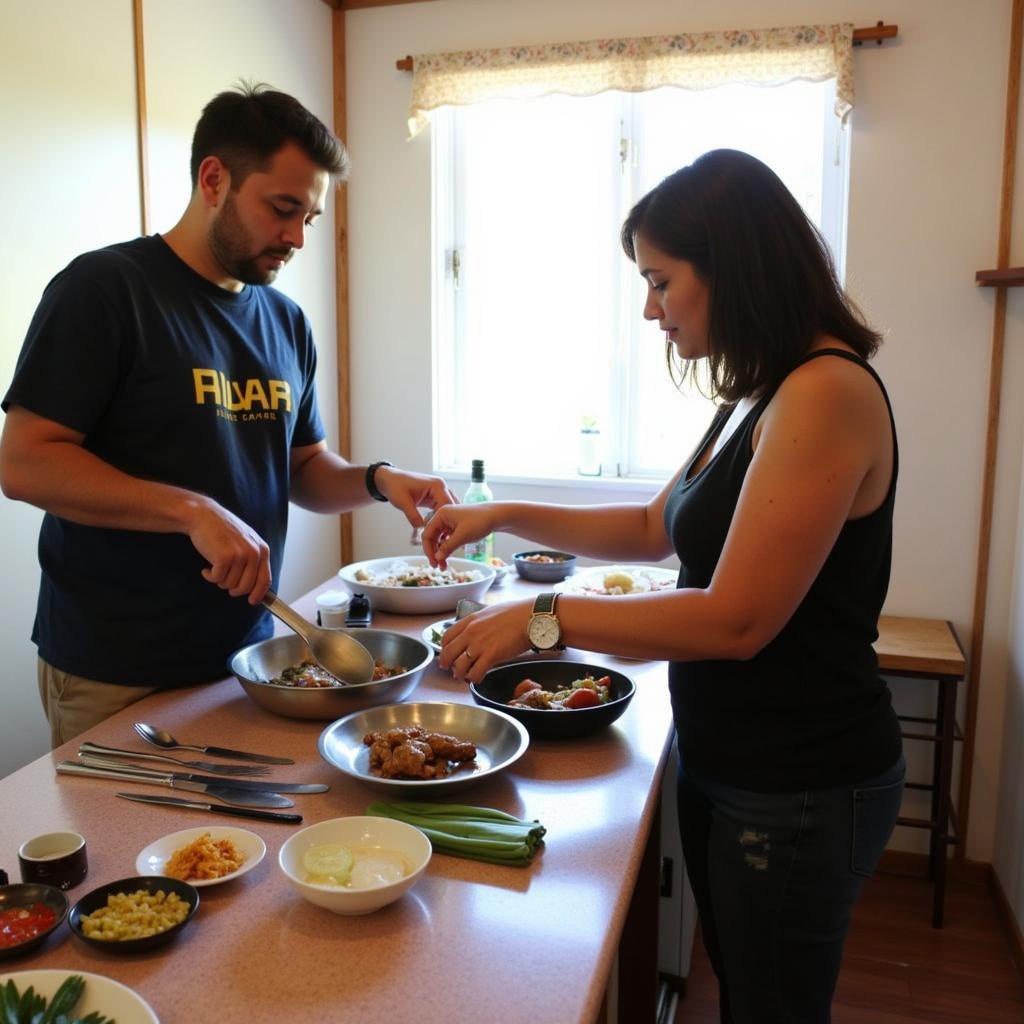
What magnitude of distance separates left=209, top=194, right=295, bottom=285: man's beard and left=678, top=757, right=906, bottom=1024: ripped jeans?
4.03ft


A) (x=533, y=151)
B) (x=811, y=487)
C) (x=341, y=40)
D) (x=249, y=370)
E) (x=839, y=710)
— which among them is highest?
(x=341, y=40)

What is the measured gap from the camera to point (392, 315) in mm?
3781

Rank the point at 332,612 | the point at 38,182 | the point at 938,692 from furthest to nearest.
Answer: the point at 938,692 → the point at 38,182 → the point at 332,612

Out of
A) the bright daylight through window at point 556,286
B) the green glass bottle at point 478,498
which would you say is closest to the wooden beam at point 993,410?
the bright daylight through window at point 556,286

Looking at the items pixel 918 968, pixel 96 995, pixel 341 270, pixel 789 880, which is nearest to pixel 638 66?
pixel 341 270

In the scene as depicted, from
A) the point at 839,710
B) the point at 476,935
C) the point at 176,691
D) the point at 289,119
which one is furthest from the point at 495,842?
the point at 289,119

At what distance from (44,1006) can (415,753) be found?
0.55 m

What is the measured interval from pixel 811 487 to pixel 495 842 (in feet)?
1.89

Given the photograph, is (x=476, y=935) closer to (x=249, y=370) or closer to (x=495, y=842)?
(x=495, y=842)

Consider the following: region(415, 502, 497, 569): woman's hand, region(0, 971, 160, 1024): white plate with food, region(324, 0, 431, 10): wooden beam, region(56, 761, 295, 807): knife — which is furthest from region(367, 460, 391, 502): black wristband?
region(324, 0, 431, 10): wooden beam

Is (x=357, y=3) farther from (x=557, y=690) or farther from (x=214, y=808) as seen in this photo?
(x=214, y=808)

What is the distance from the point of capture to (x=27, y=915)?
101 cm

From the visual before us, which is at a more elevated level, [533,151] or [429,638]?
[533,151]

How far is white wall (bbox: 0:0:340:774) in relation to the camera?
228 cm
